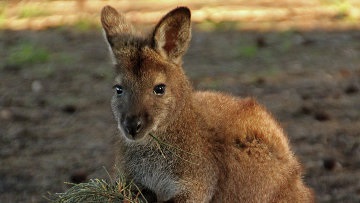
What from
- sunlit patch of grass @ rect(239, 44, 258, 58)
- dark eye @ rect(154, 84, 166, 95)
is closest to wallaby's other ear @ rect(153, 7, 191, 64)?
dark eye @ rect(154, 84, 166, 95)

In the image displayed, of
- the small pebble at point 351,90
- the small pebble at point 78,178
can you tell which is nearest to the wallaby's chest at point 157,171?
the small pebble at point 78,178

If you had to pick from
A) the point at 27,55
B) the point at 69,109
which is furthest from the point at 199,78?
the point at 27,55

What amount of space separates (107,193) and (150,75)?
73 cm

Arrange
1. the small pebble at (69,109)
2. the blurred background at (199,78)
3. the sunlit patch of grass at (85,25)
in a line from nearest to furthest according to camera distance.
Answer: the blurred background at (199,78), the small pebble at (69,109), the sunlit patch of grass at (85,25)

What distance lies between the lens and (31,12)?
1024cm

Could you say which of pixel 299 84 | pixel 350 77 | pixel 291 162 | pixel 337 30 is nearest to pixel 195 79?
pixel 299 84

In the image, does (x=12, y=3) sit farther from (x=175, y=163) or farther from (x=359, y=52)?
(x=175, y=163)

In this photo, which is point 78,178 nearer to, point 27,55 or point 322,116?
point 322,116

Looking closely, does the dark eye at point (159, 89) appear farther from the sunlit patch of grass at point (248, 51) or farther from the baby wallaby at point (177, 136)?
the sunlit patch of grass at point (248, 51)

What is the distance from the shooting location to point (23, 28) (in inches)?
384

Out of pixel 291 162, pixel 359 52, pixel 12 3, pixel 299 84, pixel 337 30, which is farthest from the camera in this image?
pixel 12 3

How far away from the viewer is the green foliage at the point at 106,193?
466 centimetres

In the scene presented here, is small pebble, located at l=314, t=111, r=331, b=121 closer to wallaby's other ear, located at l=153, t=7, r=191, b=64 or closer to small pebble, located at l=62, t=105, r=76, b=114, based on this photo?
small pebble, located at l=62, t=105, r=76, b=114

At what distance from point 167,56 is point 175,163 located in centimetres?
65
